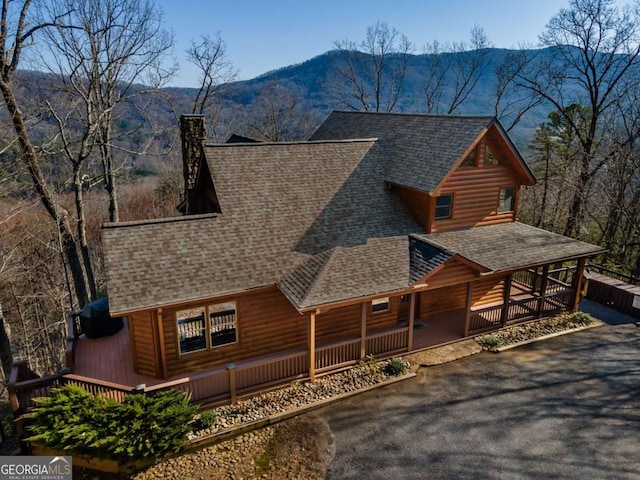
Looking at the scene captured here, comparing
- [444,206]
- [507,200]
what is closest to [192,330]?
[444,206]

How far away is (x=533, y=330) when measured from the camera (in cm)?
1652

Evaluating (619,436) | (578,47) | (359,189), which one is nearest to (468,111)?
(578,47)

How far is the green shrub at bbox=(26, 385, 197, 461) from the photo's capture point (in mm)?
9352

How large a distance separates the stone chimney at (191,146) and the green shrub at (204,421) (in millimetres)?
10101

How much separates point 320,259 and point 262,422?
530cm

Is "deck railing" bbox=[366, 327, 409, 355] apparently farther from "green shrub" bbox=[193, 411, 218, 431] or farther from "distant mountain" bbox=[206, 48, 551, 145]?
"distant mountain" bbox=[206, 48, 551, 145]

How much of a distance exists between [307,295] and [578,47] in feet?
86.4

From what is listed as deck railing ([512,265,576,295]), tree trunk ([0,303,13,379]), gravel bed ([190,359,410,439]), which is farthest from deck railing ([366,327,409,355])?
tree trunk ([0,303,13,379])

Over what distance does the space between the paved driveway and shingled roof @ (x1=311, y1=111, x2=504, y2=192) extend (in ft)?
23.1

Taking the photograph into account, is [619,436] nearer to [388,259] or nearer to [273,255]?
[388,259]

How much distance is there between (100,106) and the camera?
21328mm

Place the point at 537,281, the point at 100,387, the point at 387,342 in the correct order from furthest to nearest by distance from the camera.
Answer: the point at 537,281, the point at 387,342, the point at 100,387

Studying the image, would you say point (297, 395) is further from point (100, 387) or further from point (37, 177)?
point (37, 177)

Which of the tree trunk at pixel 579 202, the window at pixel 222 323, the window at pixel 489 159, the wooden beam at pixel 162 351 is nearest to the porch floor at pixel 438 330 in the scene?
the window at pixel 489 159
